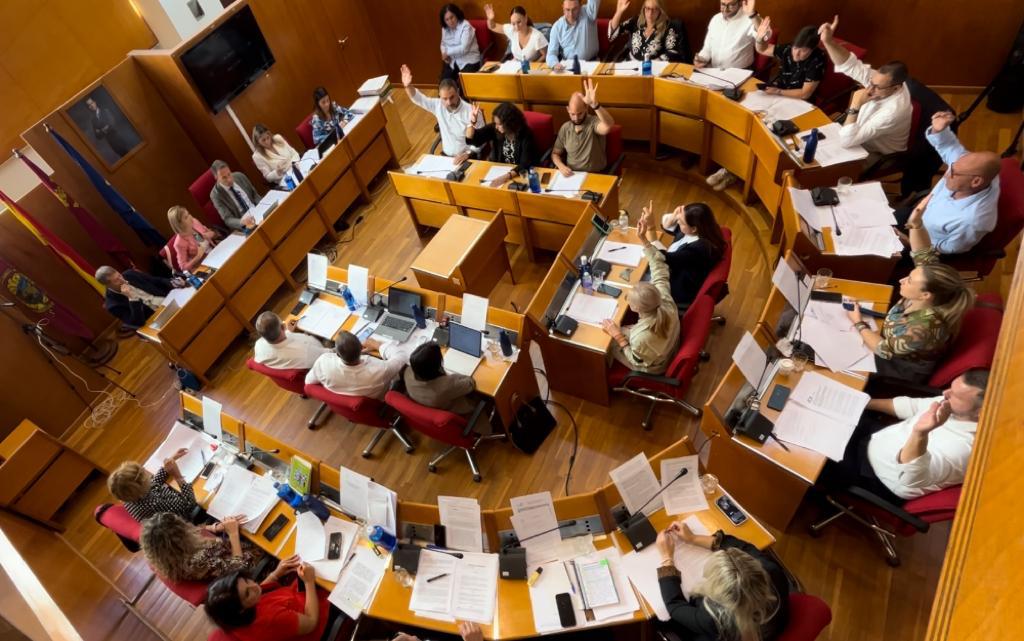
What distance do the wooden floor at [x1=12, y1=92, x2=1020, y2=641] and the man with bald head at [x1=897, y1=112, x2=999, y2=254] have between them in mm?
1122

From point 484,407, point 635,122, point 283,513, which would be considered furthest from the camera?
point 635,122

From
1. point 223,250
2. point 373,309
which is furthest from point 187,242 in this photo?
point 373,309

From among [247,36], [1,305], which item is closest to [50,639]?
[1,305]

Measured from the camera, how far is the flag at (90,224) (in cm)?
562

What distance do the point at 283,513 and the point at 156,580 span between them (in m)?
1.78

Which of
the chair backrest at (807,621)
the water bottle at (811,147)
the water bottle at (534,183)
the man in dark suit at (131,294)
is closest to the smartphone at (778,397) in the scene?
the chair backrest at (807,621)

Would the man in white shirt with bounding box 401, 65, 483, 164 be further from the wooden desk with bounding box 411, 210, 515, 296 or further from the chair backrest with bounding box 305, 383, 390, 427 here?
the chair backrest with bounding box 305, 383, 390, 427

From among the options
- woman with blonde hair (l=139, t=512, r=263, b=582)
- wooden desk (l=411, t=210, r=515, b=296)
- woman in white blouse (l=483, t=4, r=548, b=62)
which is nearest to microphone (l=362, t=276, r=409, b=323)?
wooden desk (l=411, t=210, r=515, b=296)

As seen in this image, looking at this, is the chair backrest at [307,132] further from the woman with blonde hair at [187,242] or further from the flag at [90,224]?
the flag at [90,224]

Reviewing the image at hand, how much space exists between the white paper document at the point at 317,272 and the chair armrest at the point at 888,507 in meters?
4.22

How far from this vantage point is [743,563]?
2.36 meters

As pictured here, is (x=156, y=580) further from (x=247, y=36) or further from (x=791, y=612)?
(x=247, y=36)

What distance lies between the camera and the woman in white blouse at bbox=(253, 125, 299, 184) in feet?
20.9

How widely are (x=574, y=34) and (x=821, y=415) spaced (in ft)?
16.8
